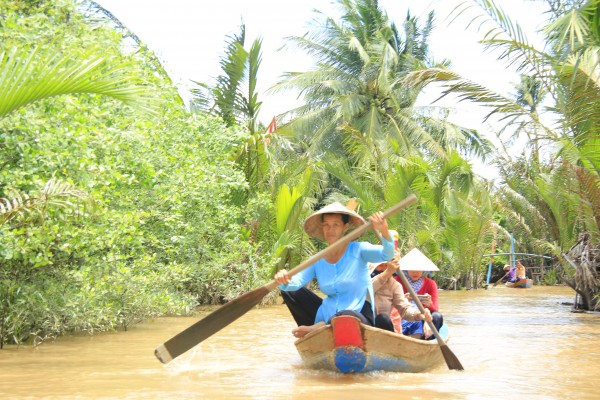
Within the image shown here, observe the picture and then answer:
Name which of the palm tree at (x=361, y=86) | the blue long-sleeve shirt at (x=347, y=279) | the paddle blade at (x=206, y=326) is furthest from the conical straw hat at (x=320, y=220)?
the palm tree at (x=361, y=86)

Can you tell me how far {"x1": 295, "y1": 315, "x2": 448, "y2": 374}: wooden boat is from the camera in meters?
6.16

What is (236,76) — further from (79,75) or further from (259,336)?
(79,75)

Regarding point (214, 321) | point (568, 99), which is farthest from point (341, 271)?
point (568, 99)

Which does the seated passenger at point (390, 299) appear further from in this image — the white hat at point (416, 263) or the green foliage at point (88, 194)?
the green foliage at point (88, 194)

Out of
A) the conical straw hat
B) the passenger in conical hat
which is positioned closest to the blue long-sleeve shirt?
the conical straw hat

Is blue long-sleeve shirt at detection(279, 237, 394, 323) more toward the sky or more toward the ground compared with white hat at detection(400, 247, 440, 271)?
more toward the ground

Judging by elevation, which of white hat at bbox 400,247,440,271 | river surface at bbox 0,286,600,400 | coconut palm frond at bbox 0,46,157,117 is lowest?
river surface at bbox 0,286,600,400

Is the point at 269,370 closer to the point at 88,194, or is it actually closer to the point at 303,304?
the point at 303,304

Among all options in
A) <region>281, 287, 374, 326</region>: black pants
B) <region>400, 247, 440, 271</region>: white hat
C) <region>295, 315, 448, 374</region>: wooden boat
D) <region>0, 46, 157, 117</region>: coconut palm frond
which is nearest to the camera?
<region>0, 46, 157, 117</region>: coconut palm frond

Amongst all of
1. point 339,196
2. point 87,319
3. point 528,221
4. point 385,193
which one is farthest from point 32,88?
point 528,221

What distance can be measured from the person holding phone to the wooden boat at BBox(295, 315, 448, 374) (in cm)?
87

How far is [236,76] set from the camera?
15.8 m

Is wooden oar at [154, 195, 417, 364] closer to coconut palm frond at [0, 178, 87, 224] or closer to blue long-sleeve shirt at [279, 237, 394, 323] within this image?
blue long-sleeve shirt at [279, 237, 394, 323]

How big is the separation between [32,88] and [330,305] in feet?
9.49
